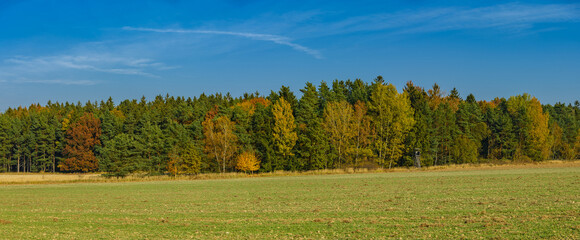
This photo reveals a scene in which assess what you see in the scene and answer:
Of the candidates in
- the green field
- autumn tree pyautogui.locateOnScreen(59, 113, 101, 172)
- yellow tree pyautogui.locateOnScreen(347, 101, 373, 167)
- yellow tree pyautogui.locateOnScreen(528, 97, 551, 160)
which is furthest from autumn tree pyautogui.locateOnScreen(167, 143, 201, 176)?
yellow tree pyautogui.locateOnScreen(528, 97, 551, 160)

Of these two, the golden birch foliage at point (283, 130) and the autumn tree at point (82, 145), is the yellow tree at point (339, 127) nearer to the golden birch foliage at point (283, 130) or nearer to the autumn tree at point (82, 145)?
the golden birch foliage at point (283, 130)

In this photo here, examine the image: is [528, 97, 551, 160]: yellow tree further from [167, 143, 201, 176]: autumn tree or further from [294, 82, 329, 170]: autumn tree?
[167, 143, 201, 176]: autumn tree

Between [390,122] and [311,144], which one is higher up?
[390,122]

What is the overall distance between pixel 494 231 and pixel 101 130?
12203 centimetres

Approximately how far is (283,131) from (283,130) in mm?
312

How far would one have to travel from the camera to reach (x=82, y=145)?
398ft

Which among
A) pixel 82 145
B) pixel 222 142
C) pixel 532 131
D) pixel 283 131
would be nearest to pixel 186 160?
pixel 222 142

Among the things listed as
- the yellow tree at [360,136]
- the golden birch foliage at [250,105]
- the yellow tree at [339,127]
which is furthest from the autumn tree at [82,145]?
the yellow tree at [360,136]

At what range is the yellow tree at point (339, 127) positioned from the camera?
286ft

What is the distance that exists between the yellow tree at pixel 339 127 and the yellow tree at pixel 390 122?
5701 mm

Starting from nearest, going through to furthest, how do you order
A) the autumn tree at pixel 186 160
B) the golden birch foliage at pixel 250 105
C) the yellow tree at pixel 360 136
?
the autumn tree at pixel 186 160 < the yellow tree at pixel 360 136 < the golden birch foliage at pixel 250 105

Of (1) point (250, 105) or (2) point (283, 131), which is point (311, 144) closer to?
(2) point (283, 131)

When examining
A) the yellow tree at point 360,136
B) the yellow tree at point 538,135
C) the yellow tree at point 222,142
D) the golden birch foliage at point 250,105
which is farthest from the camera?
the yellow tree at point 538,135

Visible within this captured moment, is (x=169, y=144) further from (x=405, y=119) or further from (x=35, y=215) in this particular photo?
(x=35, y=215)
